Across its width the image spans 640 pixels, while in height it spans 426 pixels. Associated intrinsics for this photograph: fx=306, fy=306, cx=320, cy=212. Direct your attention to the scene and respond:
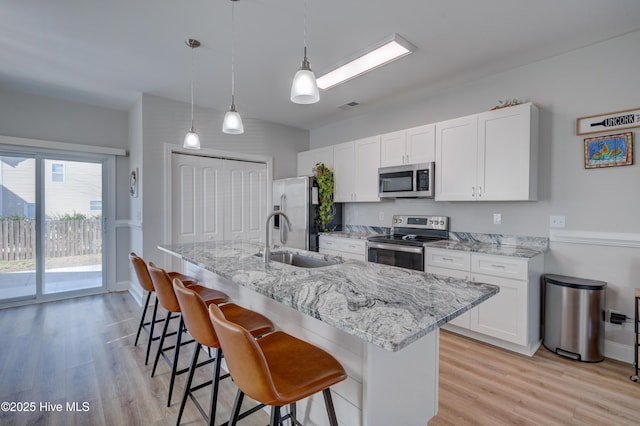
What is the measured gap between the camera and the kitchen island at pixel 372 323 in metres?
1.03

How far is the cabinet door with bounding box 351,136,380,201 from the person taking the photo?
4082 mm

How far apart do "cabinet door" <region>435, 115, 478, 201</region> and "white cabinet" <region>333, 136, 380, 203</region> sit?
872 mm

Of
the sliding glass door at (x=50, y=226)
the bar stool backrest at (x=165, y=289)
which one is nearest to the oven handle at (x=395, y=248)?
the bar stool backrest at (x=165, y=289)

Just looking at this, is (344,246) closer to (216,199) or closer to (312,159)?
(312,159)

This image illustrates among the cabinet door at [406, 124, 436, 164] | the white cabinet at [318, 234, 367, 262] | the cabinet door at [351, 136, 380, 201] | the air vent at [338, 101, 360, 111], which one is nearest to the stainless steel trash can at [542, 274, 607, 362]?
the cabinet door at [406, 124, 436, 164]

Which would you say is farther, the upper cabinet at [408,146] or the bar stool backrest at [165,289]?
the upper cabinet at [408,146]

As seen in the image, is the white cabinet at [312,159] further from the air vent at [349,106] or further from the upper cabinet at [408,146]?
the upper cabinet at [408,146]

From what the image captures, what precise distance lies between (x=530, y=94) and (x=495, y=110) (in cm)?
41

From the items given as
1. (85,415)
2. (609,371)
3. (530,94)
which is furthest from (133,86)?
(609,371)

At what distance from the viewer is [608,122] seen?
2600 mm

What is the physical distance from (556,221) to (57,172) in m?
6.03

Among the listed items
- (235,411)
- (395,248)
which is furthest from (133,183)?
(235,411)

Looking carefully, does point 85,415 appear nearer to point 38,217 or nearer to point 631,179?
point 38,217

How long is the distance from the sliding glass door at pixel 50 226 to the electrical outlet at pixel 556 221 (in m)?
5.67
